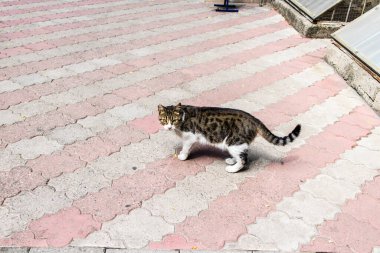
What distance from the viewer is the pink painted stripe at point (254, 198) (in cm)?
340

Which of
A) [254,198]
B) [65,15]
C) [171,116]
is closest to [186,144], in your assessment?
[171,116]

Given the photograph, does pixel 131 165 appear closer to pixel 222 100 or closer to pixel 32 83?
pixel 222 100

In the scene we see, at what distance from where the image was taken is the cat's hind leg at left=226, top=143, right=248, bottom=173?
4.07 m

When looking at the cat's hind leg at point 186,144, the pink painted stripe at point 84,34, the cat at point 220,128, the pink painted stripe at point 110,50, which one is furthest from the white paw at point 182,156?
the pink painted stripe at point 84,34

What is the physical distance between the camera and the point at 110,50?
7379 millimetres

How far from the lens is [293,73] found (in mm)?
6910

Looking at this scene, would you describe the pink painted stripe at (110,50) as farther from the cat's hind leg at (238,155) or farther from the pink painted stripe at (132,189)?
the cat's hind leg at (238,155)

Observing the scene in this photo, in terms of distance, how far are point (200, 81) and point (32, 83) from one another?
2.59m

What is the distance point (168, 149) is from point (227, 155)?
0.69m

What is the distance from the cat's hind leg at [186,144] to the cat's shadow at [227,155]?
15 centimetres

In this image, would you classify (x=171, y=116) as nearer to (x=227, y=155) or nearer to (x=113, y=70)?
(x=227, y=155)

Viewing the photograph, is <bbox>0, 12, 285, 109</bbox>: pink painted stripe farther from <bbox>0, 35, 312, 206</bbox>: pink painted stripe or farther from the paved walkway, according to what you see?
<bbox>0, 35, 312, 206</bbox>: pink painted stripe

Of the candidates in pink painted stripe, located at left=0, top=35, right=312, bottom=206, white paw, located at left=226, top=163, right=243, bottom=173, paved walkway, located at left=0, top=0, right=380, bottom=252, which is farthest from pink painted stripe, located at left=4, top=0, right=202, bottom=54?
white paw, located at left=226, top=163, right=243, bottom=173

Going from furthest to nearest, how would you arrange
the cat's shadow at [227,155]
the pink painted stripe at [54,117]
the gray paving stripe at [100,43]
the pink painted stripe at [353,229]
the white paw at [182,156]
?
the gray paving stripe at [100,43], the pink painted stripe at [54,117], the cat's shadow at [227,155], the white paw at [182,156], the pink painted stripe at [353,229]
